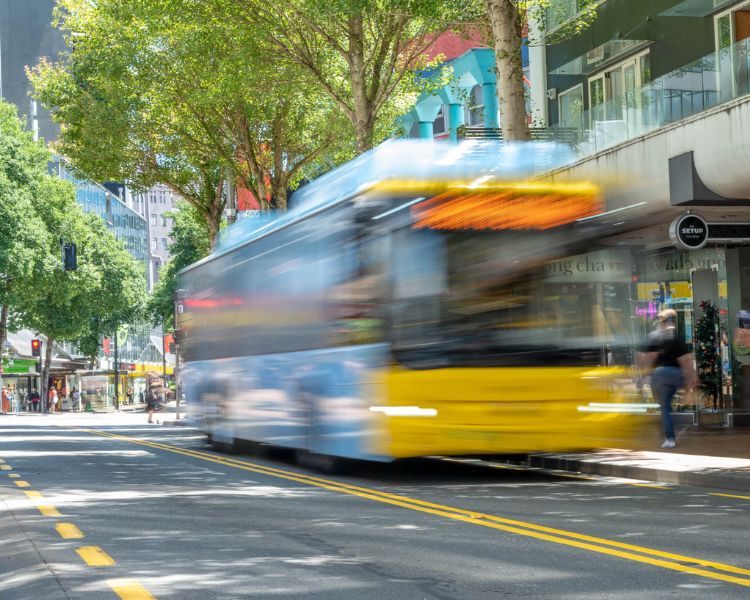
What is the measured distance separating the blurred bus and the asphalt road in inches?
28.0

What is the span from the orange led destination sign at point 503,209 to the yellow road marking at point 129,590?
18.8 ft

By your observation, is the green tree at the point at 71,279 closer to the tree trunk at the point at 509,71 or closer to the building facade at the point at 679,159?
the building facade at the point at 679,159

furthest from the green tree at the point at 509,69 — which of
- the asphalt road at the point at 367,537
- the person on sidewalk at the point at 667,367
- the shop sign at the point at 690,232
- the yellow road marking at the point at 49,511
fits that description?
the yellow road marking at the point at 49,511

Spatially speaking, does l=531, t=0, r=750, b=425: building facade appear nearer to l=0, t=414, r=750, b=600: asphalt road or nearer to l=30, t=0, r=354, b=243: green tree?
l=0, t=414, r=750, b=600: asphalt road

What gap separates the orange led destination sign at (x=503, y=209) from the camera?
37.3 ft

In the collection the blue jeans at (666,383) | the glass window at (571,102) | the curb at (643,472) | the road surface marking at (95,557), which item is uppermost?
the glass window at (571,102)

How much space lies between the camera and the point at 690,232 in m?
17.4

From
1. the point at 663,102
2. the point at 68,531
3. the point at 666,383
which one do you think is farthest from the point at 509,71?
the point at 68,531

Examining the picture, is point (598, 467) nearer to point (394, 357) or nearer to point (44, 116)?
point (394, 357)

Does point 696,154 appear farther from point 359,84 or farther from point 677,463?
point 359,84

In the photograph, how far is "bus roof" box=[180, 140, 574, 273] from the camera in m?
11.6

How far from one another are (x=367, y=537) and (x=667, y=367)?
8213 millimetres

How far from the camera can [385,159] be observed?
1169 centimetres

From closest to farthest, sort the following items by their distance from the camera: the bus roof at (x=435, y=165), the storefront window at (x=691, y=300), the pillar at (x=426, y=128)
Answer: the bus roof at (x=435, y=165), the storefront window at (x=691, y=300), the pillar at (x=426, y=128)
